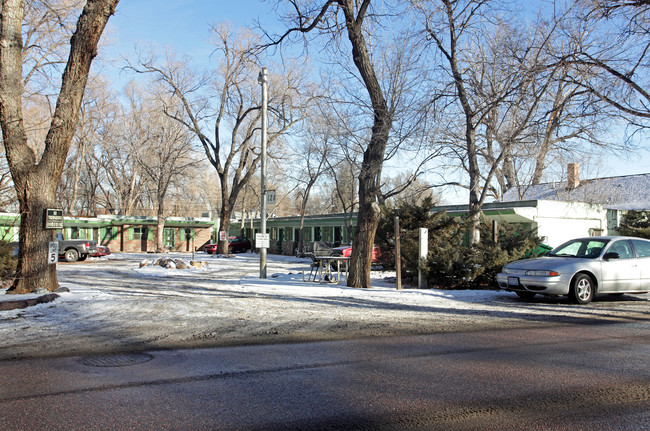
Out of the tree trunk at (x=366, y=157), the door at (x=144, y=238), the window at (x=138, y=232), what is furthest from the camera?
the door at (x=144, y=238)

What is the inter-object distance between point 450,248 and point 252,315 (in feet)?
22.7

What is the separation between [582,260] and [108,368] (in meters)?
9.67

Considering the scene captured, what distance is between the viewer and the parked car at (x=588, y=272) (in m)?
10.5

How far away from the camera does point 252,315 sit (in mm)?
9164

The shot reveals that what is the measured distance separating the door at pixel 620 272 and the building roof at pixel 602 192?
72.6 ft

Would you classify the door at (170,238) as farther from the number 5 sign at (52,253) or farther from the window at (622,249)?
the window at (622,249)

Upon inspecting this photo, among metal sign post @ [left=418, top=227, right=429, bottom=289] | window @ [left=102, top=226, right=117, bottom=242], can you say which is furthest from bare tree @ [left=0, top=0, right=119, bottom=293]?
window @ [left=102, top=226, right=117, bottom=242]

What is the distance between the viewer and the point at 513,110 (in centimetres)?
1562

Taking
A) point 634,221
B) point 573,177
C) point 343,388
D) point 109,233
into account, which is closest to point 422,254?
point 343,388

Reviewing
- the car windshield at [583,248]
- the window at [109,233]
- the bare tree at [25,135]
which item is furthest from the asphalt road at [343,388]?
the window at [109,233]

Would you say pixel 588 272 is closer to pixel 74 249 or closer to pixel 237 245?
pixel 74 249

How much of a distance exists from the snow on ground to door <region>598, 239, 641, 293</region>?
15.0 inches

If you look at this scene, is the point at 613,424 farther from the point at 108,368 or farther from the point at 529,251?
the point at 529,251

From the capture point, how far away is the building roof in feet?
107
